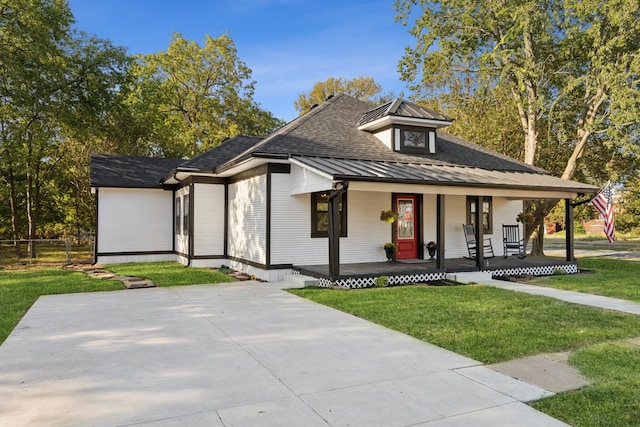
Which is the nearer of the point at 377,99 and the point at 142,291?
the point at 142,291

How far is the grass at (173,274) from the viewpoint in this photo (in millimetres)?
10307

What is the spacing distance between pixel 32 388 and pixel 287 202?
7476mm

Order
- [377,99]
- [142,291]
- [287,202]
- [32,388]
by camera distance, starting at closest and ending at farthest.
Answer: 1. [32,388]
2. [142,291]
3. [287,202]
4. [377,99]

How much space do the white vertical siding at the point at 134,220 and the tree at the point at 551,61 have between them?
40.2ft

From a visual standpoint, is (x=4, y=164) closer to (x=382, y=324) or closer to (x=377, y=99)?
(x=382, y=324)

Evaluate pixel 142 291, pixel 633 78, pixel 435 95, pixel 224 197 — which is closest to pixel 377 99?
pixel 435 95

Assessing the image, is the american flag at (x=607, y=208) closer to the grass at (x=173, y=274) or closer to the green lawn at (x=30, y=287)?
the grass at (x=173, y=274)

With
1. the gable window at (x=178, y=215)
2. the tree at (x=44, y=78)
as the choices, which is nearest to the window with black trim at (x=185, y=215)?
the gable window at (x=178, y=215)

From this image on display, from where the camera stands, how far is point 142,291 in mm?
9055

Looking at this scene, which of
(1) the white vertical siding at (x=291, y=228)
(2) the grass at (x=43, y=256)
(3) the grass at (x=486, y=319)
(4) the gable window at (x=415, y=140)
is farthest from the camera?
(2) the grass at (x=43, y=256)

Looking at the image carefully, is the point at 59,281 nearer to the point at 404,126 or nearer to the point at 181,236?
the point at 181,236

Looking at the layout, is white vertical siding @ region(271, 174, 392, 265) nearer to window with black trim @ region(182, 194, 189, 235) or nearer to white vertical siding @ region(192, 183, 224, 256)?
white vertical siding @ region(192, 183, 224, 256)

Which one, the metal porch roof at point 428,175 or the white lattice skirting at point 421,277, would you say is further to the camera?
the white lattice skirting at point 421,277

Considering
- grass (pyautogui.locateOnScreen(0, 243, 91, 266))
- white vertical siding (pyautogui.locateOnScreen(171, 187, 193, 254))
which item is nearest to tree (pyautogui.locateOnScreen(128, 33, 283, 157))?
grass (pyautogui.locateOnScreen(0, 243, 91, 266))
